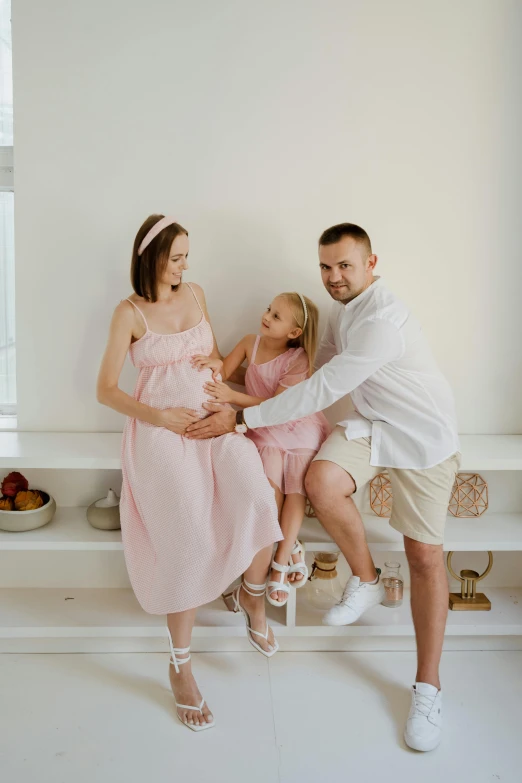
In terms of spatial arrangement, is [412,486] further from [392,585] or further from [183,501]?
[183,501]

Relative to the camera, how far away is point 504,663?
230 cm

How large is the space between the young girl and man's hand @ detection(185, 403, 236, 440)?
63 millimetres

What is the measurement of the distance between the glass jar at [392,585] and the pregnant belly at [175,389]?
32.5 inches

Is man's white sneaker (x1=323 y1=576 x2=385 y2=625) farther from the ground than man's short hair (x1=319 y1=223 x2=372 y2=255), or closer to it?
closer to it

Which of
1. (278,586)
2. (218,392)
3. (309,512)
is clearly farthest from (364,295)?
(278,586)

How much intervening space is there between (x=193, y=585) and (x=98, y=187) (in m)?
1.34

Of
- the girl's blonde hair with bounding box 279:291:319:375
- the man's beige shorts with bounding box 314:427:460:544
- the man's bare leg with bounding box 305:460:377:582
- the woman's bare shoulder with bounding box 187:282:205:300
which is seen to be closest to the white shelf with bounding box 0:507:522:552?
the man's bare leg with bounding box 305:460:377:582

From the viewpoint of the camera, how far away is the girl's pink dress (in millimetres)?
2152

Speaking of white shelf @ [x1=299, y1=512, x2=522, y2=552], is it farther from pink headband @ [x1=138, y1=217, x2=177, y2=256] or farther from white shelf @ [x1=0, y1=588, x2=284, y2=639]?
pink headband @ [x1=138, y1=217, x2=177, y2=256]

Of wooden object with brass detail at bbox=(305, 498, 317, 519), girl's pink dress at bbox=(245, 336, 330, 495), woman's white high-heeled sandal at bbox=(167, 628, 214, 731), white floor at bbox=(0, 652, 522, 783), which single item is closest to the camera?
white floor at bbox=(0, 652, 522, 783)

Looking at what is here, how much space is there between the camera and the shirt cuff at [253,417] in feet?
7.00

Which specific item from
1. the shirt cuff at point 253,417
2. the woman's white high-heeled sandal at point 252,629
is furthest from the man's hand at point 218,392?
the woman's white high-heeled sandal at point 252,629

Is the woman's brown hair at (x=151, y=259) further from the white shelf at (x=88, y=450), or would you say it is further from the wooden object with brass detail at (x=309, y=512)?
the wooden object with brass detail at (x=309, y=512)

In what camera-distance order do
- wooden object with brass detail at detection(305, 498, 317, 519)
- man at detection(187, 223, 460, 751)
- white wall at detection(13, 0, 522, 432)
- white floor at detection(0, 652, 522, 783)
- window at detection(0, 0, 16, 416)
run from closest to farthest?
white floor at detection(0, 652, 522, 783)
man at detection(187, 223, 460, 751)
white wall at detection(13, 0, 522, 432)
wooden object with brass detail at detection(305, 498, 317, 519)
window at detection(0, 0, 16, 416)
